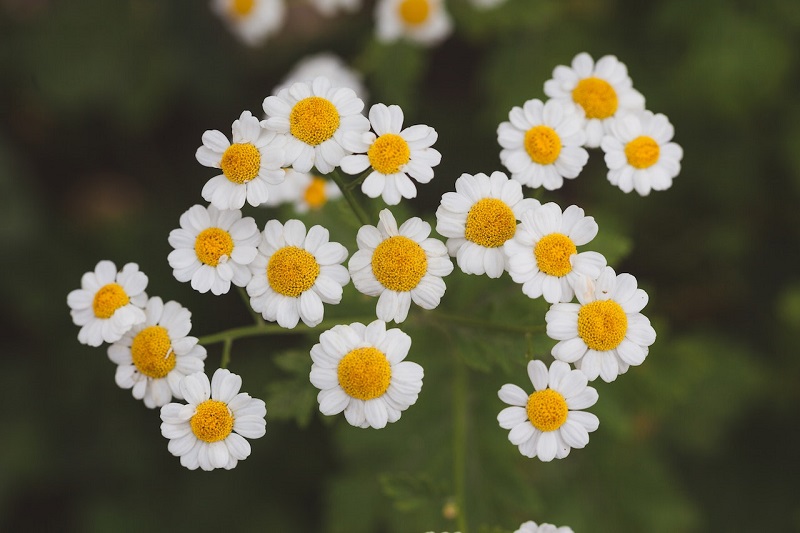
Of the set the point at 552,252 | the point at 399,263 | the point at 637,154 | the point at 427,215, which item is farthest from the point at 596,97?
the point at 427,215

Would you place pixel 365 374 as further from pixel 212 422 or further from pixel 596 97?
pixel 596 97

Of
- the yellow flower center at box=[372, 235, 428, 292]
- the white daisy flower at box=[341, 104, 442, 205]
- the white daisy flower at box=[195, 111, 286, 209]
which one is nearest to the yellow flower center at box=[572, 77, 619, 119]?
the white daisy flower at box=[341, 104, 442, 205]

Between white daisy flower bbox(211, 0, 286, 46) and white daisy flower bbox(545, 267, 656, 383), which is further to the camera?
white daisy flower bbox(211, 0, 286, 46)

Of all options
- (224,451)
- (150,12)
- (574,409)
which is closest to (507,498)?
(574,409)

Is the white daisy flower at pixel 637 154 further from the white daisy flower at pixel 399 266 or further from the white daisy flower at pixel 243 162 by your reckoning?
the white daisy flower at pixel 243 162

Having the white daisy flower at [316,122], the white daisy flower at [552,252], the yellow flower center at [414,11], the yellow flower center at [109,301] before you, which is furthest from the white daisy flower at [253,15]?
the white daisy flower at [552,252]

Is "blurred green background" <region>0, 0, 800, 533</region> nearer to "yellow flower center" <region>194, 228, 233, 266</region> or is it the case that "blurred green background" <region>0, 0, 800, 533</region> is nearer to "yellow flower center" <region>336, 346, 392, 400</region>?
"yellow flower center" <region>194, 228, 233, 266</region>

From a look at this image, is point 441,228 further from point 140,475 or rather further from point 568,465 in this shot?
point 140,475
